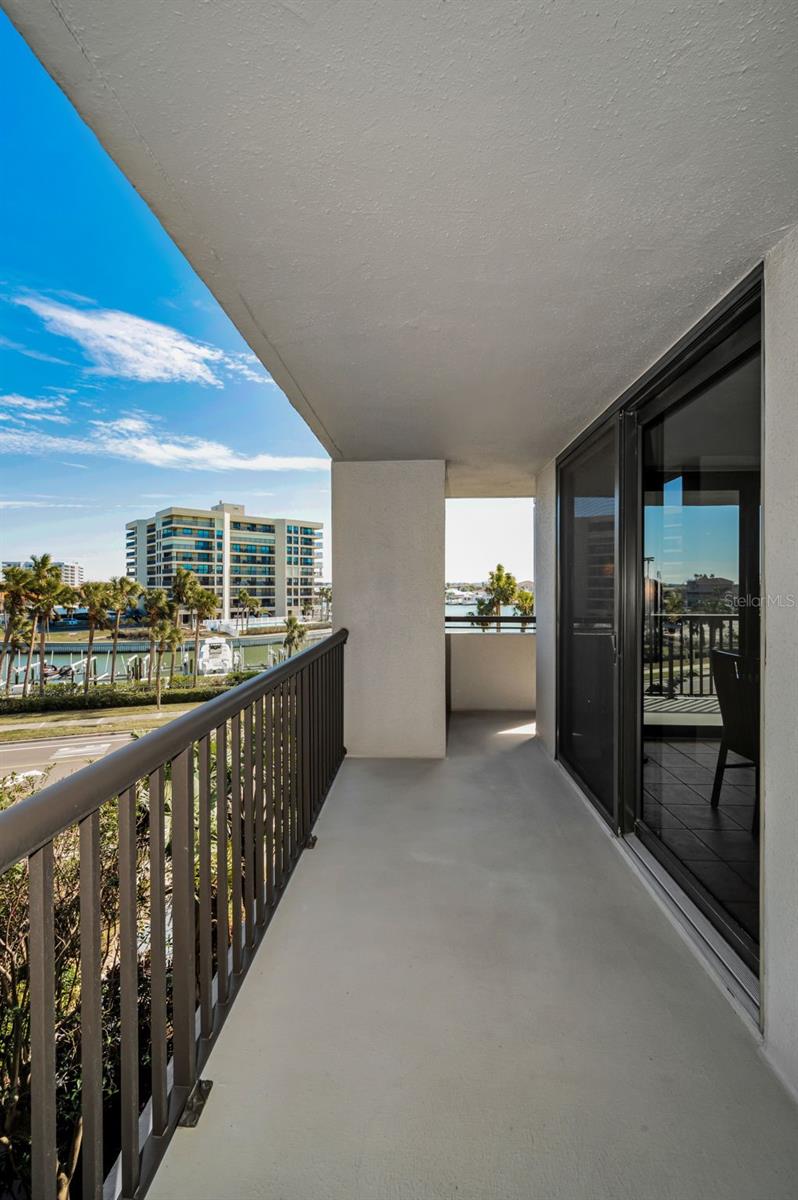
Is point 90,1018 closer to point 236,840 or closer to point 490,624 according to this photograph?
Result: point 236,840

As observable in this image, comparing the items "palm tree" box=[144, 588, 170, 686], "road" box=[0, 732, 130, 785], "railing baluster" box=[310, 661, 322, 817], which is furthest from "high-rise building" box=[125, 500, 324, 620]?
"railing baluster" box=[310, 661, 322, 817]

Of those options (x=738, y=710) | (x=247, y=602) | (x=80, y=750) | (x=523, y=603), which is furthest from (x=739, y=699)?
(x=247, y=602)

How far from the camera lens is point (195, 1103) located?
1277mm

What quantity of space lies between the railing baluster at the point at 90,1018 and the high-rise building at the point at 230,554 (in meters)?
18.8

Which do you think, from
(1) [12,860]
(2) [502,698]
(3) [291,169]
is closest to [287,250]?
(3) [291,169]

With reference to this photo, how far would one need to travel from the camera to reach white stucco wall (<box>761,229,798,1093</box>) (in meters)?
1.38

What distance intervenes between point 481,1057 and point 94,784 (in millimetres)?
1237

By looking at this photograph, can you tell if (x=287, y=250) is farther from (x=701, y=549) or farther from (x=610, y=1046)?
(x=610, y=1046)

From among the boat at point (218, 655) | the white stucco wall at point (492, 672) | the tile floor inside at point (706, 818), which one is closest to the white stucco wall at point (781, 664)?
the tile floor inside at point (706, 818)

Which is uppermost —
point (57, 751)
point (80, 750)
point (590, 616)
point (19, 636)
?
point (590, 616)

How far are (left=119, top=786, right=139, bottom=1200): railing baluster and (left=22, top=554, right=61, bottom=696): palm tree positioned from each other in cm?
Answer: 1686

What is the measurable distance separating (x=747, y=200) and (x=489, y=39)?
2.45 ft

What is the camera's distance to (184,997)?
1277mm

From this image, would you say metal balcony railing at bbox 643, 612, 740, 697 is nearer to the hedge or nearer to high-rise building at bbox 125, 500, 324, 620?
the hedge
